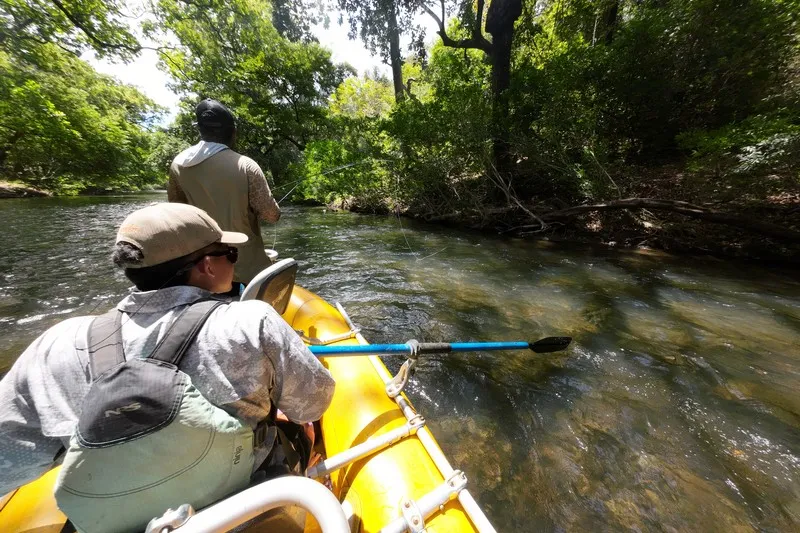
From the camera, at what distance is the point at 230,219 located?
2.25 meters

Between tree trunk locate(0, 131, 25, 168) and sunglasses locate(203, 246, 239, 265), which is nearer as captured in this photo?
sunglasses locate(203, 246, 239, 265)

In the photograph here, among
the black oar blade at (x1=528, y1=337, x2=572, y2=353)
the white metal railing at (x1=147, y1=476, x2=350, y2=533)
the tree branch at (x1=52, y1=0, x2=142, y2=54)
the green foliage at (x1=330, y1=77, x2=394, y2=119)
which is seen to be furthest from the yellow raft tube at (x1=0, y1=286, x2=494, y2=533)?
the green foliage at (x1=330, y1=77, x2=394, y2=119)

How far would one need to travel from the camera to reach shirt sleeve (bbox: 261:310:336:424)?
37.2 inches

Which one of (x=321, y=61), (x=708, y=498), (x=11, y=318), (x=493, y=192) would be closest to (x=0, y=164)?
(x=321, y=61)

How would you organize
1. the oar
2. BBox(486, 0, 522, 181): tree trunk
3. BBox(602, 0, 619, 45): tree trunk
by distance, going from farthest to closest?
BBox(602, 0, 619, 45): tree trunk → BBox(486, 0, 522, 181): tree trunk → the oar

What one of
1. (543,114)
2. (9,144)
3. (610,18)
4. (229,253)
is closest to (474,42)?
(543,114)

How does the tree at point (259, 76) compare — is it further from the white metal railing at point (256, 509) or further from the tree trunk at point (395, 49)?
the white metal railing at point (256, 509)

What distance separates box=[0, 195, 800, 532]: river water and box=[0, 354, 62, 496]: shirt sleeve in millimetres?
2021

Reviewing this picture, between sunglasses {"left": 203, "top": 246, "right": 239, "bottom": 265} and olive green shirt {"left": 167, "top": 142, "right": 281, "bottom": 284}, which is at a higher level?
olive green shirt {"left": 167, "top": 142, "right": 281, "bottom": 284}

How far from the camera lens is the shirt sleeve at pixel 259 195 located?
222 centimetres

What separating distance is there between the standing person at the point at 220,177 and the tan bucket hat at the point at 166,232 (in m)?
1.18

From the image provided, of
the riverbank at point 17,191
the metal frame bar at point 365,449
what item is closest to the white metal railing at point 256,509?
the metal frame bar at point 365,449

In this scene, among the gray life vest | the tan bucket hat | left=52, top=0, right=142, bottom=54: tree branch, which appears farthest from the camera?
left=52, top=0, right=142, bottom=54: tree branch

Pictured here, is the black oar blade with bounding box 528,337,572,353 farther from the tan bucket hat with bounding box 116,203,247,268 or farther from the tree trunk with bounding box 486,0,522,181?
the tree trunk with bounding box 486,0,522,181
